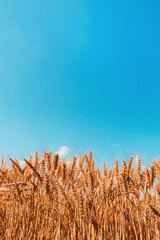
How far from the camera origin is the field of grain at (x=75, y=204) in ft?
5.60

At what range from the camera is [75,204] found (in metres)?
1.76

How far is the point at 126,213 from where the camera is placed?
2021 millimetres

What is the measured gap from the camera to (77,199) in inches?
57.2

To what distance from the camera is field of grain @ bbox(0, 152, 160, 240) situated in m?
1.71

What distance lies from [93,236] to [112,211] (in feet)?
2.26

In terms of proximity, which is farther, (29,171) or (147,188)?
(29,171)

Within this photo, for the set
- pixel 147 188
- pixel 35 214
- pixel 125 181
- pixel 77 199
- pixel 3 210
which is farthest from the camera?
pixel 3 210

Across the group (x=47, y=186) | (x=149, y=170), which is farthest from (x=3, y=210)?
(x=149, y=170)

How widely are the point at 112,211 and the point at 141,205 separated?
0.38 metres

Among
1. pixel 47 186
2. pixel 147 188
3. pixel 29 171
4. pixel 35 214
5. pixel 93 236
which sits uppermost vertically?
pixel 29 171

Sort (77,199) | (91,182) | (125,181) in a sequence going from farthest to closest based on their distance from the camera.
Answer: (91,182) → (125,181) → (77,199)

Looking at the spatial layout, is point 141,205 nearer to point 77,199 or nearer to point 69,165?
point 77,199

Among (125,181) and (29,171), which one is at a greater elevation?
(29,171)

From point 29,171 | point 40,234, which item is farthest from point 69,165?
point 40,234
